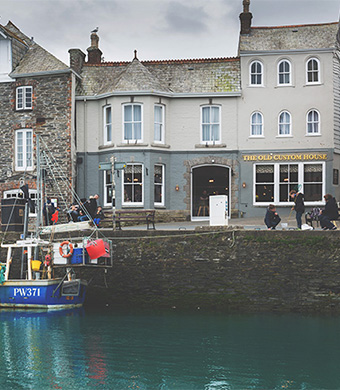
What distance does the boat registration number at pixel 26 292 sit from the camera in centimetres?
1972

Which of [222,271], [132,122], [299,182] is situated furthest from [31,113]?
[222,271]

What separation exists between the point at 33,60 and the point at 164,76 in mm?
7283

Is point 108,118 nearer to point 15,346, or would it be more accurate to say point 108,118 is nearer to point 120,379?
point 15,346

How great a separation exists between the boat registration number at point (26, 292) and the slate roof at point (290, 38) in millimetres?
17298

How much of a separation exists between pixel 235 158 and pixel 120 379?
63.9 ft

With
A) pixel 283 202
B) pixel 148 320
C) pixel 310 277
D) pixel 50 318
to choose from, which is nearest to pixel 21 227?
pixel 50 318

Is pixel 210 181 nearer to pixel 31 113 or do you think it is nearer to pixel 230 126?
pixel 230 126

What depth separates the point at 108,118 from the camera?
3062 centimetres

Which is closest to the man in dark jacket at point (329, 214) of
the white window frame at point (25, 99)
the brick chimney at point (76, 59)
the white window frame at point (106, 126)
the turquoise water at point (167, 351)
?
the turquoise water at point (167, 351)

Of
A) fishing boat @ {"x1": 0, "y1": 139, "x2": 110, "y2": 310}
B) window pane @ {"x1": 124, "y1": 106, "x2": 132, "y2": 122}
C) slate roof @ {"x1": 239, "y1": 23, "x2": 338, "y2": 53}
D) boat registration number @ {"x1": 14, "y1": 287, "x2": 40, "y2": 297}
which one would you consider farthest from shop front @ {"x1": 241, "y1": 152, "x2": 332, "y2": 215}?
boat registration number @ {"x1": 14, "y1": 287, "x2": 40, "y2": 297}

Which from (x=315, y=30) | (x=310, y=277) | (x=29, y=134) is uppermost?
(x=315, y=30)

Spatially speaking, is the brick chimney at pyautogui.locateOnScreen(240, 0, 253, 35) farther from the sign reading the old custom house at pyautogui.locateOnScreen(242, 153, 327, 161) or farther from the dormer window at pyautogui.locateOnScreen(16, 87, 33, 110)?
the dormer window at pyautogui.locateOnScreen(16, 87, 33, 110)

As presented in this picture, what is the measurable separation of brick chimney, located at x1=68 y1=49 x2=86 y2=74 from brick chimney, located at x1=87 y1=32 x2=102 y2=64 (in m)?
2.34

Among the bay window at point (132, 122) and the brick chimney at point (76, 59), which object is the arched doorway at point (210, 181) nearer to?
the bay window at point (132, 122)
